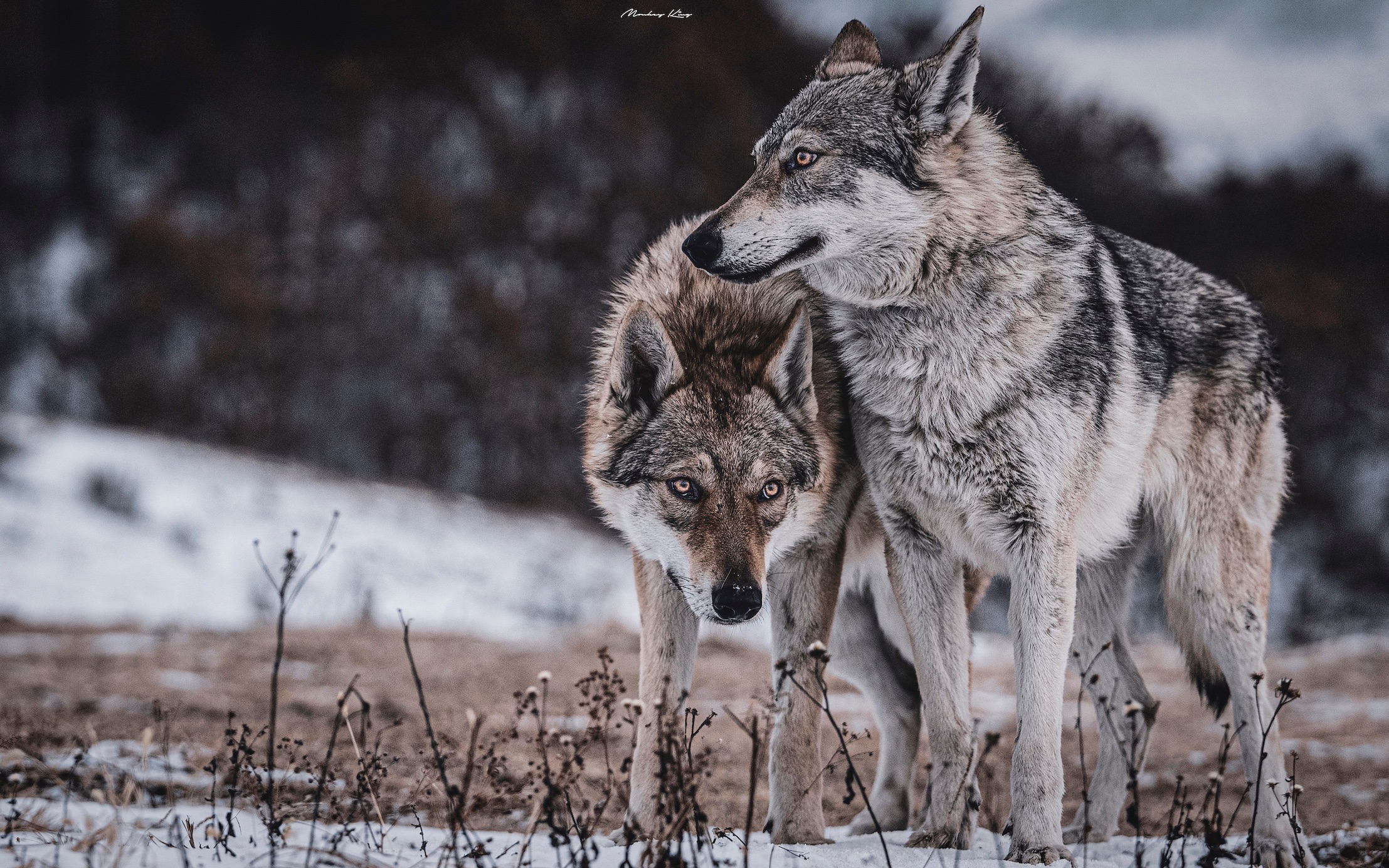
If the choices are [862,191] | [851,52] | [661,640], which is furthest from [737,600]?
[851,52]

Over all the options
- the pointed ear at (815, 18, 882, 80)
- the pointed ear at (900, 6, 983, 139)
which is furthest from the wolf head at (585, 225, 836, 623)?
the pointed ear at (815, 18, 882, 80)

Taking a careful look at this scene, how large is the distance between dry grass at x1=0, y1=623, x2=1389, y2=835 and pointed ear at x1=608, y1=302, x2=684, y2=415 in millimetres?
1153

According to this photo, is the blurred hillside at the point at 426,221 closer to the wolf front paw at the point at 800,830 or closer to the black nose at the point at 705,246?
the black nose at the point at 705,246

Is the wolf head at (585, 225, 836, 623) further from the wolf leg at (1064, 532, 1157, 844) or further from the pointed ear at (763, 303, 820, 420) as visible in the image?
the wolf leg at (1064, 532, 1157, 844)

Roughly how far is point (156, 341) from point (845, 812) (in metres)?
16.3

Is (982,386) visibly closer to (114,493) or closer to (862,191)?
(862,191)

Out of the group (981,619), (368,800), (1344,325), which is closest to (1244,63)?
(1344,325)

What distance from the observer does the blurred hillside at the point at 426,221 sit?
16500mm

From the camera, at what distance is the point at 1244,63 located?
14719mm

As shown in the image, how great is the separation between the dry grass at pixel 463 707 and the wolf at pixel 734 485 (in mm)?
300

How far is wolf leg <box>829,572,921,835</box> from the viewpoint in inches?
158

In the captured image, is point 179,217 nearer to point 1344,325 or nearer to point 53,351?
point 53,351

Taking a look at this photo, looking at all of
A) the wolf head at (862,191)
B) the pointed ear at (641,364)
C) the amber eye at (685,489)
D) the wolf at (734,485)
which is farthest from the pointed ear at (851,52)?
the amber eye at (685,489)

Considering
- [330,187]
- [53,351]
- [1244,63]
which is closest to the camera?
[1244,63]
